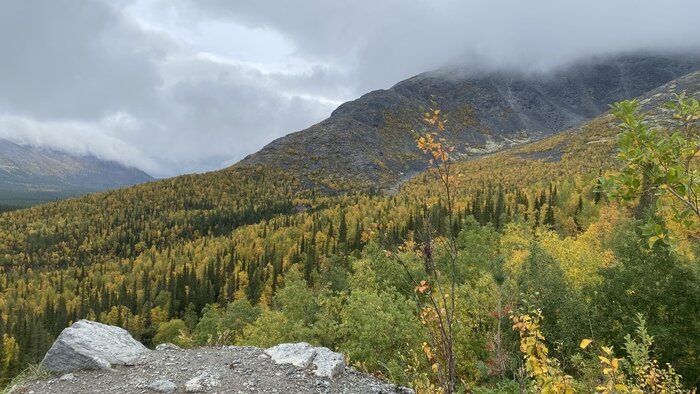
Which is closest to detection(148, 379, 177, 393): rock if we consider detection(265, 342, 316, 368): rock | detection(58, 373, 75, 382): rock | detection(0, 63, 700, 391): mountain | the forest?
detection(0, 63, 700, 391): mountain

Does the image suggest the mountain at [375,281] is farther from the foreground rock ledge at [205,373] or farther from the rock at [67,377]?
the rock at [67,377]

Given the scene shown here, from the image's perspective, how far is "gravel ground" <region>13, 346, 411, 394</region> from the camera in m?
11.6

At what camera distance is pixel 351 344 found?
25.1m

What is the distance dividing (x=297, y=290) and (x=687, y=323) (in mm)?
29988

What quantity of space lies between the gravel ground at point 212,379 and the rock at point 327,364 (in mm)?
173

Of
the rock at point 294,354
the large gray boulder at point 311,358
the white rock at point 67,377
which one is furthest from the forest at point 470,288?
the white rock at point 67,377

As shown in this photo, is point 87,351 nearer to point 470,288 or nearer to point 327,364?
point 327,364

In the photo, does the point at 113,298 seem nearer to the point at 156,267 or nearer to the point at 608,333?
the point at 156,267

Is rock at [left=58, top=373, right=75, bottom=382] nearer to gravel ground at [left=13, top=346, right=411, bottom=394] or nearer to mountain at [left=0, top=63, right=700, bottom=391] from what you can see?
gravel ground at [left=13, top=346, right=411, bottom=394]

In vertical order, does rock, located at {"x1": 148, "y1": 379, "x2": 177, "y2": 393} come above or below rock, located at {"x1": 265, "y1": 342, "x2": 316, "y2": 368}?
above

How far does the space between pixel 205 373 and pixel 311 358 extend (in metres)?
3.05

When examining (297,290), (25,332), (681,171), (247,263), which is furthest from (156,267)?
(681,171)

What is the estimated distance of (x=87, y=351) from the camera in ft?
42.6

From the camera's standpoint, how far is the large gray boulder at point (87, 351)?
502 inches
